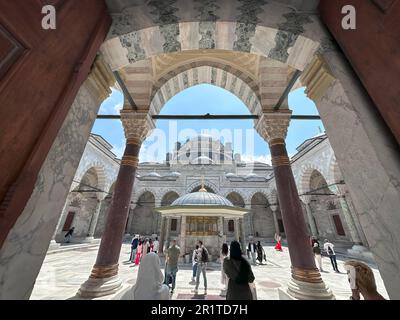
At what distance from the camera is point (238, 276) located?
86.6 inches

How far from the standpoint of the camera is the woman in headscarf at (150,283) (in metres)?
1.78

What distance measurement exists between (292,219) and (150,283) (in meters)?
2.93

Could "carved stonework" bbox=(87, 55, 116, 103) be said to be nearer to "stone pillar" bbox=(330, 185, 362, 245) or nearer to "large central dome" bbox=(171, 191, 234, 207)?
"large central dome" bbox=(171, 191, 234, 207)

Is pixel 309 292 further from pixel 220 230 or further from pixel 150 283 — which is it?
pixel 220 230

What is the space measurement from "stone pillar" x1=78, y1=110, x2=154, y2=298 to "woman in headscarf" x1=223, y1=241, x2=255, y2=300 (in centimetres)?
238

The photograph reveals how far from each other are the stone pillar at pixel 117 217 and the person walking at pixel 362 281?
363 centimetres

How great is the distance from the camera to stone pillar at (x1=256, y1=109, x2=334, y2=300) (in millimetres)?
3115

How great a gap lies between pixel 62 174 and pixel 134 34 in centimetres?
177

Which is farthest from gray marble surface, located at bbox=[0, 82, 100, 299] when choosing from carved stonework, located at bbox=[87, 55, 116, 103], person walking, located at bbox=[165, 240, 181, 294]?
person walking, located at bbox=[165, 240, 181, 294]

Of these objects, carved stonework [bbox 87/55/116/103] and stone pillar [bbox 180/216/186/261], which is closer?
carved stonework [bbox 87/55/116/103]

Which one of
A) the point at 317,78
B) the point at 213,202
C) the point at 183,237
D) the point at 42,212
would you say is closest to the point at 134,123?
the point at 42,212

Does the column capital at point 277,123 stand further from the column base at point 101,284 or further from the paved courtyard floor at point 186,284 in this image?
the column base at point 101,284
